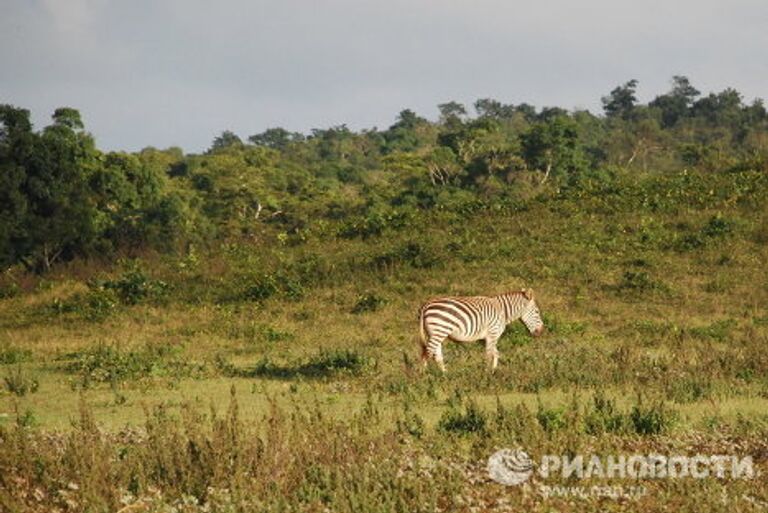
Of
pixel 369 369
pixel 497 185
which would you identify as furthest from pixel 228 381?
pixel 497 185

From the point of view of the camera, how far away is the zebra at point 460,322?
1798 centimetres

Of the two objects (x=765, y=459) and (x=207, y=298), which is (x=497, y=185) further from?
(x=765, y=459)

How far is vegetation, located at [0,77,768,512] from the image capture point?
9570mm

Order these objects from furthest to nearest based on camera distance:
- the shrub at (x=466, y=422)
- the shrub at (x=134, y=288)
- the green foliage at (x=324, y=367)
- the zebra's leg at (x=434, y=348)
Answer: the shrub at (x=134, y=288) → the zebra's leg at (x=434, y=348) → the green foliage at (x=324, y=367) → the shrub at (x=466, y=422)

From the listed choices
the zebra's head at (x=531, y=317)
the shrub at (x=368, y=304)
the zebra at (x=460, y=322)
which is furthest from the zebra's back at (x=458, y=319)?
the shrub at (x=368, y=304)

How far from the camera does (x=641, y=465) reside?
9938 mm

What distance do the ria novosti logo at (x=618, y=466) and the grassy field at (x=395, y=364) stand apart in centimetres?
18

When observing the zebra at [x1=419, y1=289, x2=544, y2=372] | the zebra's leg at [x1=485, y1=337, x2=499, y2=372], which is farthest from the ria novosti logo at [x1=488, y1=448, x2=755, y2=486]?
the zebra's leg at [x1=485, y1=337, x2=499, y2=372]

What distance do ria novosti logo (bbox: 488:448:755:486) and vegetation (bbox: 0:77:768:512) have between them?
0.20 m

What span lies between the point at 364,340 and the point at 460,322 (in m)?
5.29

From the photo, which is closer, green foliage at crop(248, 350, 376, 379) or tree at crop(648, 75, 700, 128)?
green foliage at crop(248, 350, 376, 379)

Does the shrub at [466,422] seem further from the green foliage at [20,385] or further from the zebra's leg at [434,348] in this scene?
the green foliage at [20,385]

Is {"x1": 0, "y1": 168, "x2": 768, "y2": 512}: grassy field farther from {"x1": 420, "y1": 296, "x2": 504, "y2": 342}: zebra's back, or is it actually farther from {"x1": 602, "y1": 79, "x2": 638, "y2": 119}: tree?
{"x1": 602, "y1": 79, "x2": 638, "y2": 119}: tree

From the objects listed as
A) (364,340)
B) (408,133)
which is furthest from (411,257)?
(408,133)
